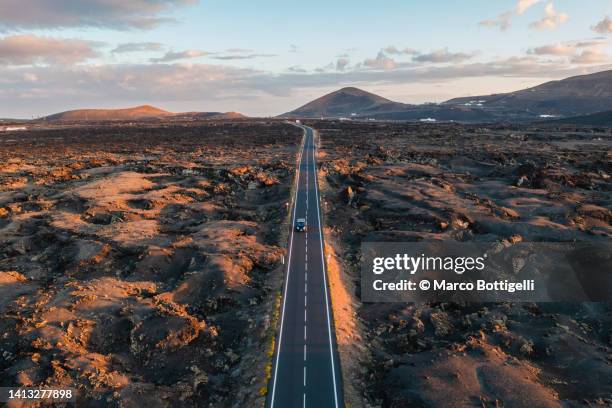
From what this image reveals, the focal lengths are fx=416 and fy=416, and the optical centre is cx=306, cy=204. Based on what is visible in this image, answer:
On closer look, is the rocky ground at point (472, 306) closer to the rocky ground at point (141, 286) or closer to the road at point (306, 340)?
the road at point (306, 340)

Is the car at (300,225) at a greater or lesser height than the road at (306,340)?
greater

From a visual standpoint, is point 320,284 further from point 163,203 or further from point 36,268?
point 163,203

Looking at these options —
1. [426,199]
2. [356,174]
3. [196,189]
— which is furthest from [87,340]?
[356,174]

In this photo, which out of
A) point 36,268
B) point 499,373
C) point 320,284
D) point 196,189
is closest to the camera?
point 499,373

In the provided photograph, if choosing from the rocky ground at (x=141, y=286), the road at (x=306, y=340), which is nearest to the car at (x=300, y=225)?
the road at (x=306, y=340)

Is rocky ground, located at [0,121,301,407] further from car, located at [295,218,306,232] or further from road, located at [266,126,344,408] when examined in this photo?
car, located at [295,218,306,232]

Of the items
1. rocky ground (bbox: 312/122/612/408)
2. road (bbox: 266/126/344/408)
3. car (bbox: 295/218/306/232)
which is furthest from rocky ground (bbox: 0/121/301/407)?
rocky ground (bbox: 312/122/612/408)

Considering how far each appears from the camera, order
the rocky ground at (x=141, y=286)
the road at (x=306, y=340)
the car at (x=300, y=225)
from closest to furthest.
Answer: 1. the road at (x=306, y=340)
2. the rocky ground at (x=141, y=286)
3. the car at (x=300, y=225)

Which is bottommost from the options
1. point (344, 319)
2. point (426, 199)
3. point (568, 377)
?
point (568, 377)
